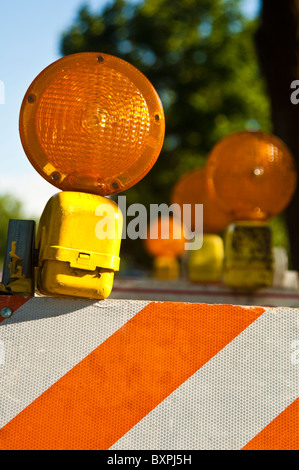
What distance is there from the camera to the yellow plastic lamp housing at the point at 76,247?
1.48m

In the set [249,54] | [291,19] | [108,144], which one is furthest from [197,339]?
[249,54]

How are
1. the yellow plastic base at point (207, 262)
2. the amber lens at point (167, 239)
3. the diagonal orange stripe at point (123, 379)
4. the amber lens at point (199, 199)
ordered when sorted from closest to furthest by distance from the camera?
the diagonal orange stripe at point (123, 379) → the yellow plastic base at point (207, 262) → the amber lens at point (199, 199) → the amber lens at point (167, 239)

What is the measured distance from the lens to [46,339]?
139 centimetres

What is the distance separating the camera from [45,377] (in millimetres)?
1374

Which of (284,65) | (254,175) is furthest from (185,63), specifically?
(254,175)

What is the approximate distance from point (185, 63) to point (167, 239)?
15905 mm

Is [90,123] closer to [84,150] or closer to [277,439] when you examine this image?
[84,150]

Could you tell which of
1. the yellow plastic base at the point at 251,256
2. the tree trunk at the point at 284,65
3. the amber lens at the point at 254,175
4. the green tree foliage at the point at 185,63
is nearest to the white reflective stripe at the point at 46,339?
the yellow plastic base at the point at 251,256

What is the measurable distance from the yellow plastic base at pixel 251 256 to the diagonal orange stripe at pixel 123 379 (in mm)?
1384

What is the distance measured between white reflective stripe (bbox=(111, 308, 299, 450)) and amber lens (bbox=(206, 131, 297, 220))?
1712mm

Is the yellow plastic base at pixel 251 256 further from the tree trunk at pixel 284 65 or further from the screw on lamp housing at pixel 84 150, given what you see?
the tree trunk at pixel 284 65
